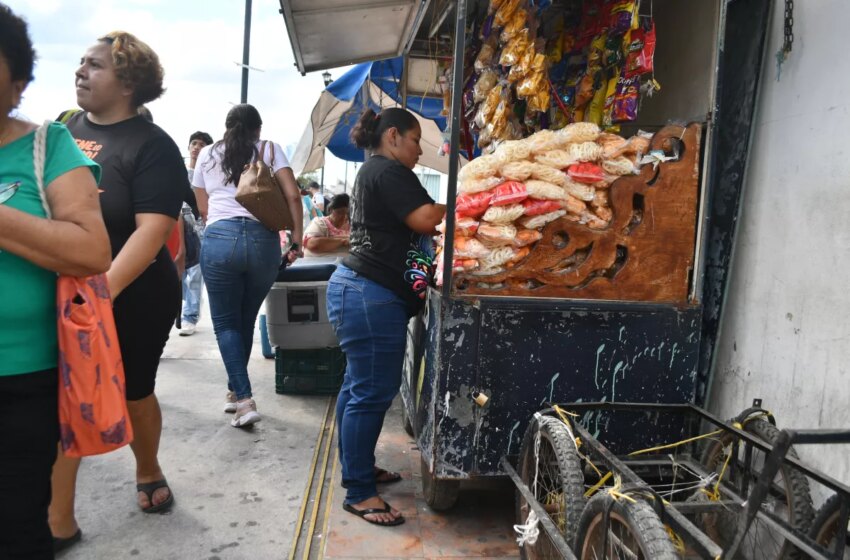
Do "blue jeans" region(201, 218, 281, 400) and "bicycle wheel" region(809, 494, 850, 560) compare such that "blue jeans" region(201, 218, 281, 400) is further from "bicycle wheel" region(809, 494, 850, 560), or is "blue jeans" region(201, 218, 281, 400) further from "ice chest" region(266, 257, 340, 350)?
"bicycle wheel" region(809, 494, 850, 560)

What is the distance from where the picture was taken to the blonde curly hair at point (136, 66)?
248 cm

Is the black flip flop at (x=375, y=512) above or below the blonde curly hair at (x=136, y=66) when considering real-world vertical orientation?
below

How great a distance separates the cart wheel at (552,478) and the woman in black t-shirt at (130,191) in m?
1.59

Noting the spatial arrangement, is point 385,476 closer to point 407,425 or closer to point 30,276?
point 407,425

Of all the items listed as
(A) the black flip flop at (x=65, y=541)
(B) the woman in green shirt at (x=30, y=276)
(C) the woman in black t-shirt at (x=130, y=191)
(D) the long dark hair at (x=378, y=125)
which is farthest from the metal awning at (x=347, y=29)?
(A) the black flip flop at (x=65, y=541)

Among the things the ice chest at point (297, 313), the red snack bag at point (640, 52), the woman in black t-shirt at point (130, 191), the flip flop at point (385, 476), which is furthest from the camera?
the ice chest at point (297, 313)

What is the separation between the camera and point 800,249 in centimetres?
240

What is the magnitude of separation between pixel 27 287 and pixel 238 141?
262cm

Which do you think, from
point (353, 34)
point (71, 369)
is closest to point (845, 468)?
point (71, 369)

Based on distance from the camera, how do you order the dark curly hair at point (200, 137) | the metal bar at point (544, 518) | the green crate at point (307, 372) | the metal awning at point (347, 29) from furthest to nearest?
the dark curly hair at point (200, 137), the green crate at point (307, 372), the metal awning at point (347, 29), the metal bar at point (544, 518)

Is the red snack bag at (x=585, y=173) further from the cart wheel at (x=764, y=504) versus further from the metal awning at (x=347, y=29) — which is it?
the metal awning at (x=347, y=29)

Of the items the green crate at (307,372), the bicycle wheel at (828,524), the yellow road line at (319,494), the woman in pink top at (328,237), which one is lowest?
the yellow road line at (319,494)

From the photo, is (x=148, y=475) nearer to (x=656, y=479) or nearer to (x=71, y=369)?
(x=71, y=369)

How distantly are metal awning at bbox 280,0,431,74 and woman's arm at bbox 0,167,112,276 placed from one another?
2.11m
